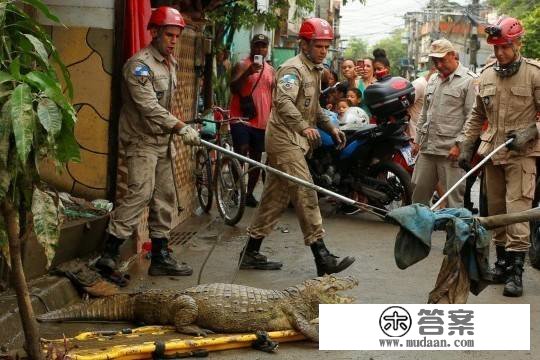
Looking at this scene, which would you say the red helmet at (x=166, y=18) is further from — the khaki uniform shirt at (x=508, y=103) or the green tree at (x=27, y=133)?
the khaki uniform shirt at (x=508, y=103)

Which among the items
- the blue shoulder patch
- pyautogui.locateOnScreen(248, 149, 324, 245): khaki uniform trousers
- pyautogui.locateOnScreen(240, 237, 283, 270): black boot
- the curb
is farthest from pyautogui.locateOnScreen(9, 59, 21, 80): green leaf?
pyautogui.locateOnScreen(240, 237, 283, 270): black boot

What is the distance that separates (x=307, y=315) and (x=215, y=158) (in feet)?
16.3

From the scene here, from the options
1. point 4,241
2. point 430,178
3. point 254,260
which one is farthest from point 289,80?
point 4,241

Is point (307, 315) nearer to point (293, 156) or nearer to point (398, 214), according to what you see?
point (398, 214)

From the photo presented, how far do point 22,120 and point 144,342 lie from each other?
1.92m

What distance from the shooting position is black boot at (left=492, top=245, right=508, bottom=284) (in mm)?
7537

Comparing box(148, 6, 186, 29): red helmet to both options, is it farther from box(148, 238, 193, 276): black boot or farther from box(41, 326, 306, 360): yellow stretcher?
box(41, 326, 306, 360): yellow stretcher

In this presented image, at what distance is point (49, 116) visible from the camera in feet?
13.8

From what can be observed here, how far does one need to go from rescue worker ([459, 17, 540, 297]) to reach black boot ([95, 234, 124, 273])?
3.19 m

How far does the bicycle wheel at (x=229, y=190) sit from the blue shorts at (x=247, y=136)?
75 cm

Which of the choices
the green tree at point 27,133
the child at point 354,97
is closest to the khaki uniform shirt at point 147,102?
the green tree at point 27,133

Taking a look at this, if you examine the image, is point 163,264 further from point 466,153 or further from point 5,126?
point 5,126

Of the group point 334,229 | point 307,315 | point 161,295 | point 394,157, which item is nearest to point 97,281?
point 161,295

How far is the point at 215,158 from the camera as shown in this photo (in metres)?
10.7
